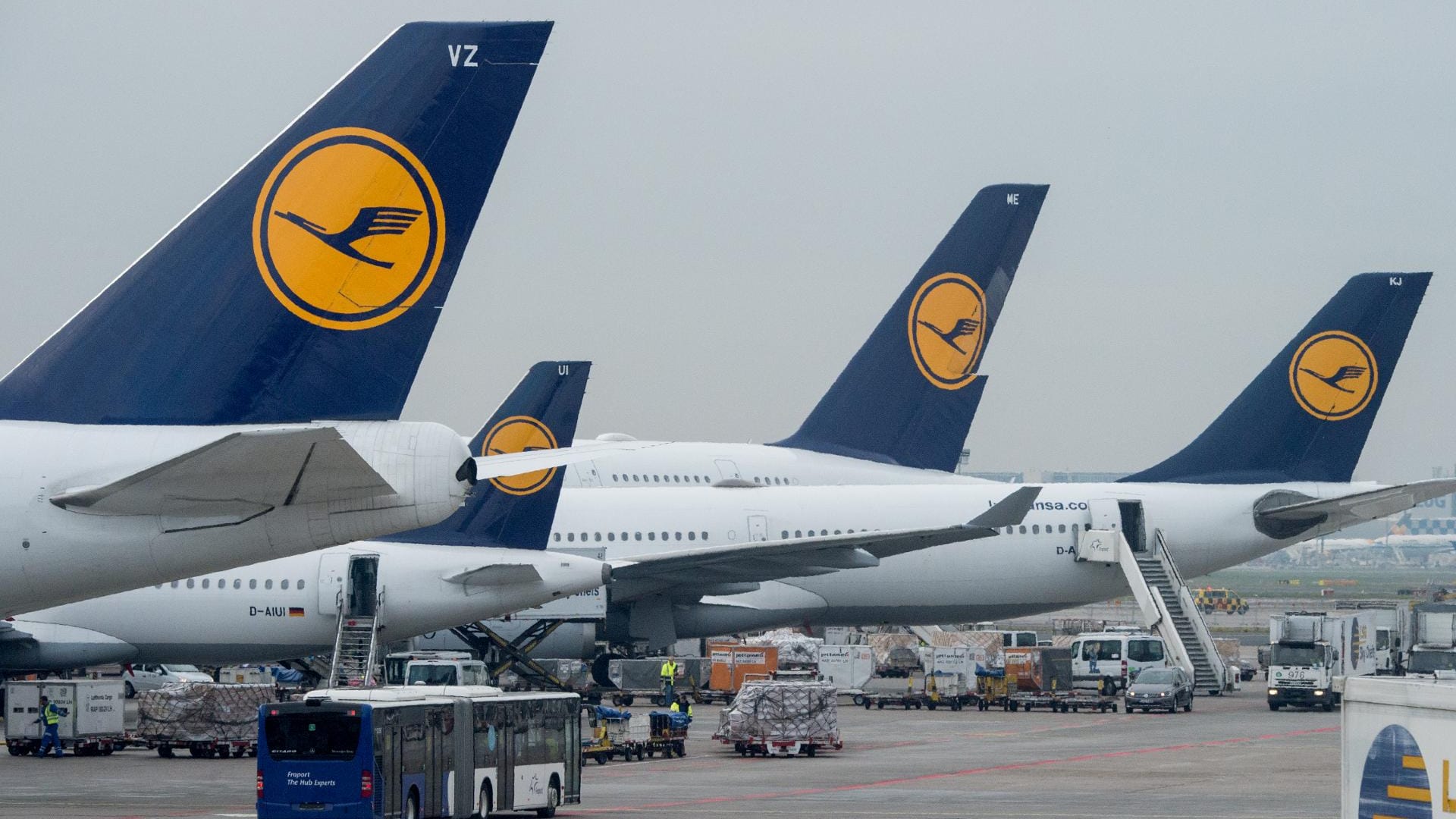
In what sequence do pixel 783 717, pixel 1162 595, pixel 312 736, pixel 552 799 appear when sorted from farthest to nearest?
pixel 1162 595
pixel 783 717
pixel 552 799
pixel 312 736

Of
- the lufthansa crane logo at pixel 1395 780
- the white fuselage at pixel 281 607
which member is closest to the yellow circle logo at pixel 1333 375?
the white fuselage at pixel 281 607

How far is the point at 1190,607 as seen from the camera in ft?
182

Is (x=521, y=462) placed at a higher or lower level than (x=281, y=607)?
higher

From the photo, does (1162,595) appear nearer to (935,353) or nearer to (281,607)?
(935,353)

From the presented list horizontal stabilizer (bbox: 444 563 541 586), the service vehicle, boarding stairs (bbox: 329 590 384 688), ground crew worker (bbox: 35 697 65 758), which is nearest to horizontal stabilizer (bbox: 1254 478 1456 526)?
horizontal stabilizer (bbox: 444 563 541 586)

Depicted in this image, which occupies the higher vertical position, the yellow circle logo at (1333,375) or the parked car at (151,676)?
the yellow circle logo at (1333,375)

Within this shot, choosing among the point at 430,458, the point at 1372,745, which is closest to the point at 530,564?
the point at 430,458

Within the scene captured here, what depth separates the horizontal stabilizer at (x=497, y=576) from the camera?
1601 inches

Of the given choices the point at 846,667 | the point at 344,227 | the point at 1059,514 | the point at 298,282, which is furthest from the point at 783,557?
the point at 344,227

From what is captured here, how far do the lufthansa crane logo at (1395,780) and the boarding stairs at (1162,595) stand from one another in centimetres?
3974

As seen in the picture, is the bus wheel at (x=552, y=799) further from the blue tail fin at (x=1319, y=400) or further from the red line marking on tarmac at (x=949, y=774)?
Result: the blue tail fin at (x=1319, y=400)

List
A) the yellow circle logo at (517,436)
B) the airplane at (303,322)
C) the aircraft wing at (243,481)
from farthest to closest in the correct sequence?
1. the yellow circle logo at (517,436)
2. the airplane at (303,322)
3. the aircraft wing at (243,481)

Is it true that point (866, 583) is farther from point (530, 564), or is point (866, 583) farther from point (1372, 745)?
point (1372, 745)

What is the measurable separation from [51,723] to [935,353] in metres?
33.4
